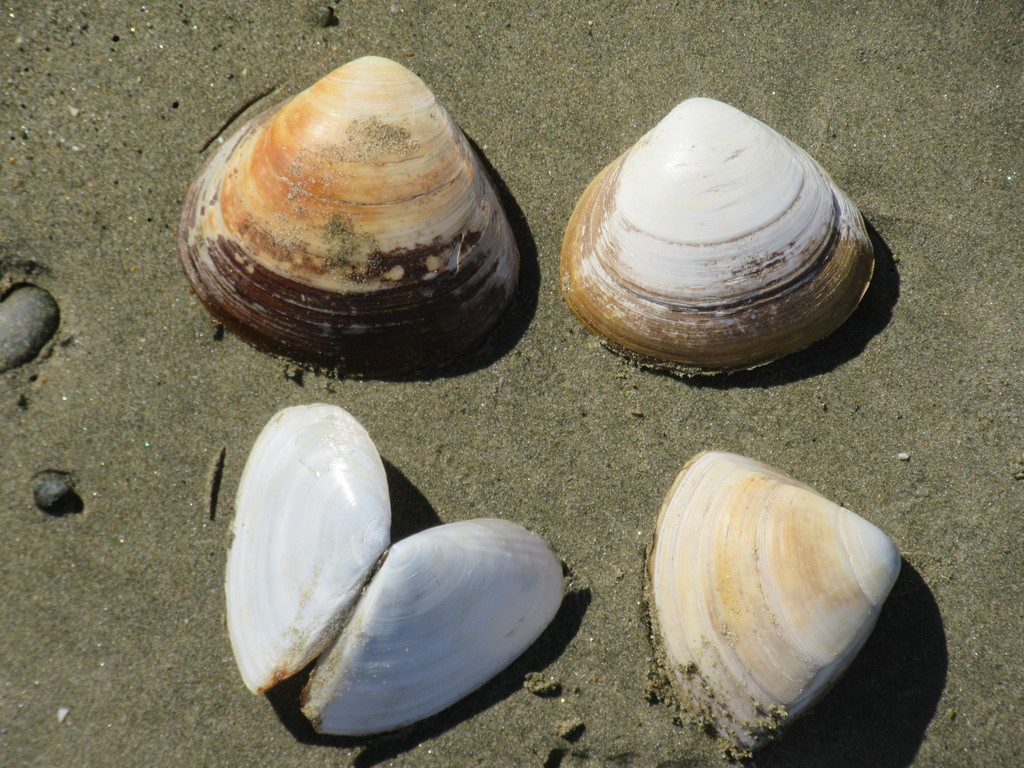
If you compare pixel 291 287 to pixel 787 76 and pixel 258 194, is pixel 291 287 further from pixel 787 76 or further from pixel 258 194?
pixel 787 76

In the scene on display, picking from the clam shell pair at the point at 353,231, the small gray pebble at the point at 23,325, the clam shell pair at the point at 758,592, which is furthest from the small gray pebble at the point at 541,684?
the small gray pebble at the point at 23,325

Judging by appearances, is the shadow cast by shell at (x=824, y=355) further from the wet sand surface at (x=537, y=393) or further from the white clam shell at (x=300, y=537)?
the white clam shell at (x=300, y=537)

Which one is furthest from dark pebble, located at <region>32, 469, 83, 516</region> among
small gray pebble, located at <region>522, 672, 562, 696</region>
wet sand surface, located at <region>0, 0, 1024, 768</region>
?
small gray pebble, located at <region>522, 672, 562, 696</region>

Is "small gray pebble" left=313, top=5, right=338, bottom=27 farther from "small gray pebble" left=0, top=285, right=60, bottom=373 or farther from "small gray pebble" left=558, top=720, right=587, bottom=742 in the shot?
"small gray pebble" left=558, top=720, right=587, bottom=742

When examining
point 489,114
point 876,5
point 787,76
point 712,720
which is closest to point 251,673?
point 712,720

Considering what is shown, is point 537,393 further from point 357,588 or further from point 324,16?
point 324,16
